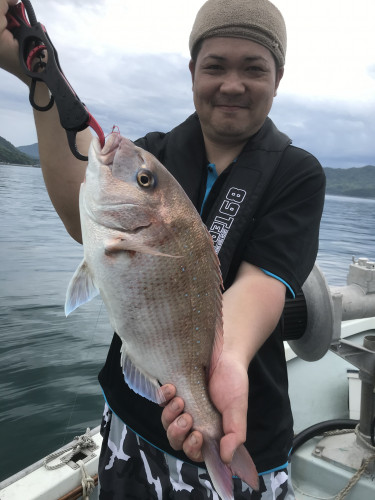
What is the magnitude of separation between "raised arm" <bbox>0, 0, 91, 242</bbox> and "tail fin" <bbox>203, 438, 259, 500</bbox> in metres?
1.30

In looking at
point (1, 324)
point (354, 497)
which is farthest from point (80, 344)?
point (354, 497)

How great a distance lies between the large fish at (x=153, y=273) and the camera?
1.60m

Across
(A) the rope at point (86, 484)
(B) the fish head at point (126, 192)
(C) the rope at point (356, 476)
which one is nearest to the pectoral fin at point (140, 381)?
(B) the fish head at point (126, 192)

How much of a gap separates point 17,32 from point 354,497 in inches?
151

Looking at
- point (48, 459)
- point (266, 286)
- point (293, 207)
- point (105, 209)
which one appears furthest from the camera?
point (48, 459)

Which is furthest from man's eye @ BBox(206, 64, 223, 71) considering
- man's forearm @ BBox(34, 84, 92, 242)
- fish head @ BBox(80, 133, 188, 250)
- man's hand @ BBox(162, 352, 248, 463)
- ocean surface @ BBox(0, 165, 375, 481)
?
ocean surface @ BBox(0, 165, 375, 481)

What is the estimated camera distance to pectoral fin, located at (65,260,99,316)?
1.71 meters

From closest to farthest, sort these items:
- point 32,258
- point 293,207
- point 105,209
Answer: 1. point 105,209
2. point 293,207
3. point 32,258

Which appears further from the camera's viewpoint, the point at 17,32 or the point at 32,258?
the point at 32,258

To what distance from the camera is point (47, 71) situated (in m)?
1.74

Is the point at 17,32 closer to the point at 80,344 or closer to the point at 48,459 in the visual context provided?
the point at 48,459

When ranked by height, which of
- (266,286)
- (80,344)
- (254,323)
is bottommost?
(80,344)

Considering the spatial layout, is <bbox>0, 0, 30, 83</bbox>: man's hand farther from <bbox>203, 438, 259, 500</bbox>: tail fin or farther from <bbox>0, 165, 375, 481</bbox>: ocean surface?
<bbox>0, 165, 375, 481</bbox>: ocean surface

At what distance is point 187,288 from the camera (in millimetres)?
1655
